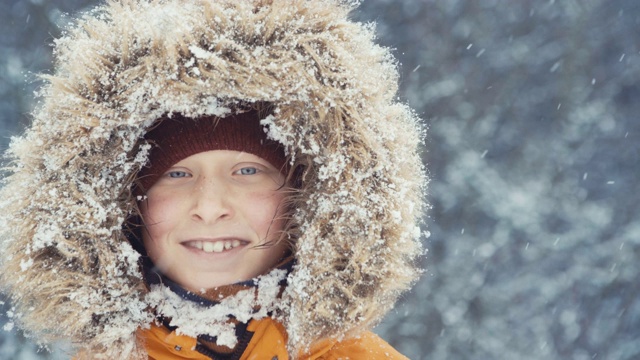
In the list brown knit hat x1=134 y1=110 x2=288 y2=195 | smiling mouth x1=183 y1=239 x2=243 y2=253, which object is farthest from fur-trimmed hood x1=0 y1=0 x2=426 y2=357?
smiling mouth x1=183 y1=239 x2=243 y2=253

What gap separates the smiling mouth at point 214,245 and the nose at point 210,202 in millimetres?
67

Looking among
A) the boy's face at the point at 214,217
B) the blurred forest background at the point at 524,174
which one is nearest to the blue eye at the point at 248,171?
the boy's face at the point at 214,217

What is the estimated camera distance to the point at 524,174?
302 inches

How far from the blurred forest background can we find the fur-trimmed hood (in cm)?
560

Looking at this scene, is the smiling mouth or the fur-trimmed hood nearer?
the fur-trimmed hood

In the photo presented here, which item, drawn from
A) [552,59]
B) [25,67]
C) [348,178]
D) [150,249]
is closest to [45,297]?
[150,249]

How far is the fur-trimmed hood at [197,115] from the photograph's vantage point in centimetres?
162

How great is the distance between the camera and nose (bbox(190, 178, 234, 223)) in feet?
5.55

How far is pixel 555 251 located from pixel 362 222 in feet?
21.3

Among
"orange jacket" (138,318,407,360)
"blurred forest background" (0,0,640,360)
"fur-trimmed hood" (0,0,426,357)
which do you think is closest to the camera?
"fur-trimmed hood" (0,0,426,357)

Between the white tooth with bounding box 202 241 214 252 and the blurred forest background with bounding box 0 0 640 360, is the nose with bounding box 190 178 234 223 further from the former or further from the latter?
the blurred forest background with bounding box 0 0 640 360

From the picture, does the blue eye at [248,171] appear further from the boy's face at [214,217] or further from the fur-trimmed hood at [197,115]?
the fur-trimmed hood at [197,115]

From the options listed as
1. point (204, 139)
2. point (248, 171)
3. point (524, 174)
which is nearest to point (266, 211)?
point (248, 171)

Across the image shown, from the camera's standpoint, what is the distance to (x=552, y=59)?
313 inches
